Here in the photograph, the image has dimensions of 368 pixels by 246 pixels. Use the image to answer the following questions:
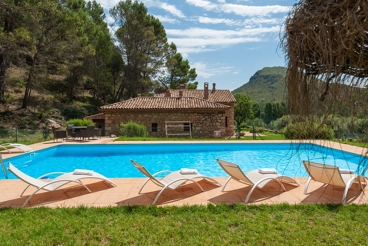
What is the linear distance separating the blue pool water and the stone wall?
6248mm

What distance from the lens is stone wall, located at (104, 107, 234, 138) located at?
20.7 meters

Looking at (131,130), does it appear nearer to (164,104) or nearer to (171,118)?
(171,118)

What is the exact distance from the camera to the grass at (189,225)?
10.5 ft

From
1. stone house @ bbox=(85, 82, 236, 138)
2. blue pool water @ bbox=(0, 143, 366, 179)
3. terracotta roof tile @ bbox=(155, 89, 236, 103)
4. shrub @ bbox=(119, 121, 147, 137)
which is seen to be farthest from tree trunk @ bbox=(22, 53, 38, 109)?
terracotta roof tile @ bbox=(155, 89, 236, 103)

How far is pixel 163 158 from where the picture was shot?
39.2 ft

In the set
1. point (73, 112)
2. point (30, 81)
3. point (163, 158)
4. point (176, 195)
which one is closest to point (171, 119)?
point (163, 158)

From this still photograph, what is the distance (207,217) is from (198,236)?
534 mm

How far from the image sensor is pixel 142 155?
41.2ft

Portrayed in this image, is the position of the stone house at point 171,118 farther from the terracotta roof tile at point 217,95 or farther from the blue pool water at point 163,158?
the terracotta roof tile at point 217,95

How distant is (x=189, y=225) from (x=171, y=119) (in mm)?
17365

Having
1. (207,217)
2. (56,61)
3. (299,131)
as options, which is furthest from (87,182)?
(56,61)

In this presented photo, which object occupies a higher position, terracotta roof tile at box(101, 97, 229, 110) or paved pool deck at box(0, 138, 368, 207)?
terracotta roof tile at box(101, 97, 229, 110)

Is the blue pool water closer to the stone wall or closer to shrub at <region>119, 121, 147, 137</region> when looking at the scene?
shrub at <region>119, 121, 147, 137</region>

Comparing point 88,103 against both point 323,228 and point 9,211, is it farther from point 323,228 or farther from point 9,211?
point 323,228
